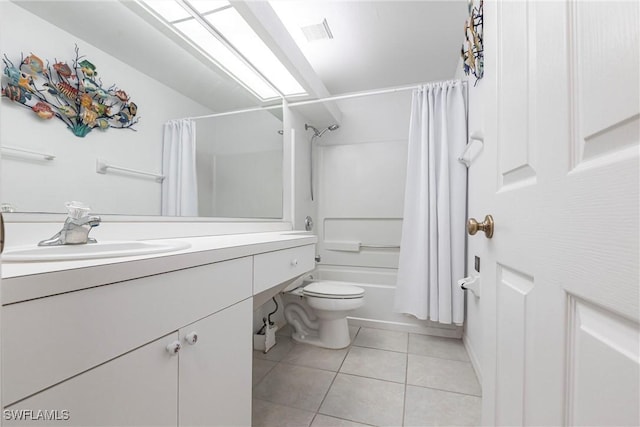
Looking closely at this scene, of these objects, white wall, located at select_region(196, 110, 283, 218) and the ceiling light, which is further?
white wall, located at select_region(196, 110, 283, 218)

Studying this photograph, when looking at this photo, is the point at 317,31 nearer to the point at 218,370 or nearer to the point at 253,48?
the point at 253,48

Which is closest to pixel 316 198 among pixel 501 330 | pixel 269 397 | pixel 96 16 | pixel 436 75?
pixel 436 75

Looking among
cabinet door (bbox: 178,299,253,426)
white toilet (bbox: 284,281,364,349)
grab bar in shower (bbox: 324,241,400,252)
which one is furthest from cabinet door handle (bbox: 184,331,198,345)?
grab bar in shower (bbox: 324,241,400,252)

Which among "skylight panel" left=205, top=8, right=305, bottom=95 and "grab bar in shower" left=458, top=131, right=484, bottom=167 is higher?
"skylight panel" left=205, top=8, right=305, bottom=95

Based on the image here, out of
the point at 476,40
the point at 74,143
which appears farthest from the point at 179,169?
the point at 476,40

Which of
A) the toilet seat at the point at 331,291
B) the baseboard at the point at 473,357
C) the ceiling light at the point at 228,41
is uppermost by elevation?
the ceiling light at the point at 228,41

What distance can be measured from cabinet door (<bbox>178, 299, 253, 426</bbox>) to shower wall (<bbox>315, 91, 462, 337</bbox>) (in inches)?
65.3

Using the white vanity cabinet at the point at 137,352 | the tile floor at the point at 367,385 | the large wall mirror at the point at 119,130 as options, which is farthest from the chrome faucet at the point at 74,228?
the tile floor at the point at 367,385

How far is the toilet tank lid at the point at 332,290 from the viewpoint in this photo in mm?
1926

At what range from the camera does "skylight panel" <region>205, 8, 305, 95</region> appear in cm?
139

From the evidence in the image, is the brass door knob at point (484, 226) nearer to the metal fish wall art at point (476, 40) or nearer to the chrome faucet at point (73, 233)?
the metal fish wall art at point (476, 40)

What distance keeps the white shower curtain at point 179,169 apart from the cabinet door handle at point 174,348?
0.70 m

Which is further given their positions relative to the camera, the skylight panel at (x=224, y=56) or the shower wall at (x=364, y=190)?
the shower wall at (x=364, y=190)

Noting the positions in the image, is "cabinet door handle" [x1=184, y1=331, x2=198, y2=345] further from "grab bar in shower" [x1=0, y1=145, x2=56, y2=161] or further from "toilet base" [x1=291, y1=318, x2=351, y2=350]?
"toilet base" [x1=291, y1=318, x2=351, y2=350]
